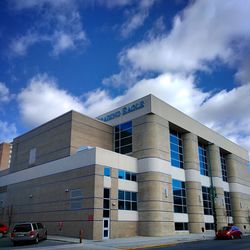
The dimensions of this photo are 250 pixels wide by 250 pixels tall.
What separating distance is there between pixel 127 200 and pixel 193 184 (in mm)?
11147

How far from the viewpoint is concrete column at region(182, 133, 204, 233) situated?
123 feet

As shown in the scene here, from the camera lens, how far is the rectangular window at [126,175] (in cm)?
3209

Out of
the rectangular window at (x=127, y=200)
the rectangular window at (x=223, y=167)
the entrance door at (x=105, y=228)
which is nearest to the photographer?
the entrance door at (x=105, y=228)

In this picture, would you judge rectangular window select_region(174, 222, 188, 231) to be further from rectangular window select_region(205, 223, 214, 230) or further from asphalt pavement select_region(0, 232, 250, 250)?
asphalt pavement select_region(0, 232, 250, 250)

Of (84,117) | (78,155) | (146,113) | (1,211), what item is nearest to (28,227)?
(78,155)

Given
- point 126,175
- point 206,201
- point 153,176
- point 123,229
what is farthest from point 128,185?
point 206,201

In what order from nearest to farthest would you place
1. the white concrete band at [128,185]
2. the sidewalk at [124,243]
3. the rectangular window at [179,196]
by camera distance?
the sidewalk at [124,243], the white concrete band at [128,185], the rectangular window at [179,196]

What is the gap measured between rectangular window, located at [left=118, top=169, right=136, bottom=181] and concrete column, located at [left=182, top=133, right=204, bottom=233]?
357 inches

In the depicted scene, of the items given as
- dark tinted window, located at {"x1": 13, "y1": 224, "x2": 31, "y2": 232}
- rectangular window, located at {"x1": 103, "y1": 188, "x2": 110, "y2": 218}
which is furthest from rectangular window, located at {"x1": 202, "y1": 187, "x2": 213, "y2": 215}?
dark tinted window, located at {"x1": 13, "y1": 224, "x2": 31, "y2": 232}

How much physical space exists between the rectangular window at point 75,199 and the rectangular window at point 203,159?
20.9 m

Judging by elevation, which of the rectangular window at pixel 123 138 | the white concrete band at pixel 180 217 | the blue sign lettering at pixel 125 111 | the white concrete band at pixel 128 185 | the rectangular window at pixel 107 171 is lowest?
the white concrete band at pixel 180 217

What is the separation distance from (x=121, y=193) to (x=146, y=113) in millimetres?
9986

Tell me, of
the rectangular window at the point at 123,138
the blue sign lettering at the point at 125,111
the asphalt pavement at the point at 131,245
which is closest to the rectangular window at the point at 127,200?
the rectangular window at the point at 123,138

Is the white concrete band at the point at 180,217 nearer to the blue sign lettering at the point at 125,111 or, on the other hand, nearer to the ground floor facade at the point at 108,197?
the ground floor facade at the point at 108,197
